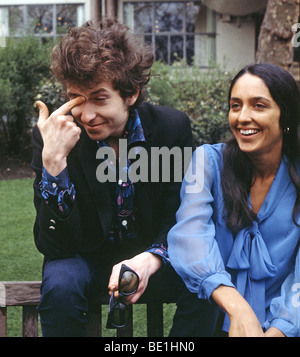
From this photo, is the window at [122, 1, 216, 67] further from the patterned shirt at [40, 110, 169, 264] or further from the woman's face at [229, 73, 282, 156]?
the woman's face at [229, 73, 282, 156]

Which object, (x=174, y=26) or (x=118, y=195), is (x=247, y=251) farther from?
(x=174, y=26)

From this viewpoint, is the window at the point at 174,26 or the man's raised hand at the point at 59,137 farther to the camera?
the window at the point at 174,26

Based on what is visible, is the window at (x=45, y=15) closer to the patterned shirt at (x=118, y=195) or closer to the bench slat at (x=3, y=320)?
the patterned shirt at (x=118, y=195)

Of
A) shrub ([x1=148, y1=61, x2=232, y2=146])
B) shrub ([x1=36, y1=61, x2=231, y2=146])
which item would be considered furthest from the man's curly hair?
shrub ([x1=148, y1=61, x2=232, y2=146])

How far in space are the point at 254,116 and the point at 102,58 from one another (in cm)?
69

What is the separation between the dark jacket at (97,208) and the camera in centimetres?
229

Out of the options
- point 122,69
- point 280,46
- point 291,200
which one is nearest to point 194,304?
point 291,200

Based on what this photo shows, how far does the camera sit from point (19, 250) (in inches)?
192

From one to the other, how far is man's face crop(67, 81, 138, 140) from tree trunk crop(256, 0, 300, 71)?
5.07m

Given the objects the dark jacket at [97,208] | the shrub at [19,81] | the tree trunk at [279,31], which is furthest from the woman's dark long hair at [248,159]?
the shrub at [19,81]

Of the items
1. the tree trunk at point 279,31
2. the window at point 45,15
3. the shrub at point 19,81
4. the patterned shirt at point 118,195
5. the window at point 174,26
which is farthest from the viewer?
the window at point 174,26

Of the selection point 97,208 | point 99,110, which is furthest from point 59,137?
point 97,208

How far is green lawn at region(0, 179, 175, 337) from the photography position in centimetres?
361

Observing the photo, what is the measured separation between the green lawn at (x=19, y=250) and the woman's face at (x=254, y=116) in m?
1.68
